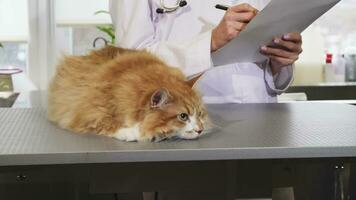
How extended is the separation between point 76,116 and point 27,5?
214 cm

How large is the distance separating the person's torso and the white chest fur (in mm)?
526

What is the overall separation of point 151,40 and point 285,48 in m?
0.37

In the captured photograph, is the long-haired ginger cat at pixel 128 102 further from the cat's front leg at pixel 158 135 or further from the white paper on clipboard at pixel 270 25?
the white paper on clipboard at pixel 270 25

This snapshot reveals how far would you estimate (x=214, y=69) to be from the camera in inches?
55.8

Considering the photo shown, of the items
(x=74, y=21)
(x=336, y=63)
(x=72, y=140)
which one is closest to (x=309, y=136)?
(x=72, y=140)

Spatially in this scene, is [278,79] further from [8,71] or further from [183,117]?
[8,71]

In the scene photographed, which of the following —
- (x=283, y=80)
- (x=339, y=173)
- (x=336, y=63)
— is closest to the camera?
(x=339, y=173)

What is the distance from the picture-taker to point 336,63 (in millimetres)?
2883

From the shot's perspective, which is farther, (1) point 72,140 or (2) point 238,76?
(2) point 238,76

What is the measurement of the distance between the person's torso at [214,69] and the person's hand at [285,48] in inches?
6.7

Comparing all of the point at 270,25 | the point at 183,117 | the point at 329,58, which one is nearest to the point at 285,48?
the point at 270,25

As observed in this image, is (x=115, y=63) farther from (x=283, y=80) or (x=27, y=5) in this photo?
(x=27, y=5)

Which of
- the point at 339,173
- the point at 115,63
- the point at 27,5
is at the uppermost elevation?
the point at 27,5

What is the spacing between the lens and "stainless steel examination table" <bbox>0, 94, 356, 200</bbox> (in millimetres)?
781
